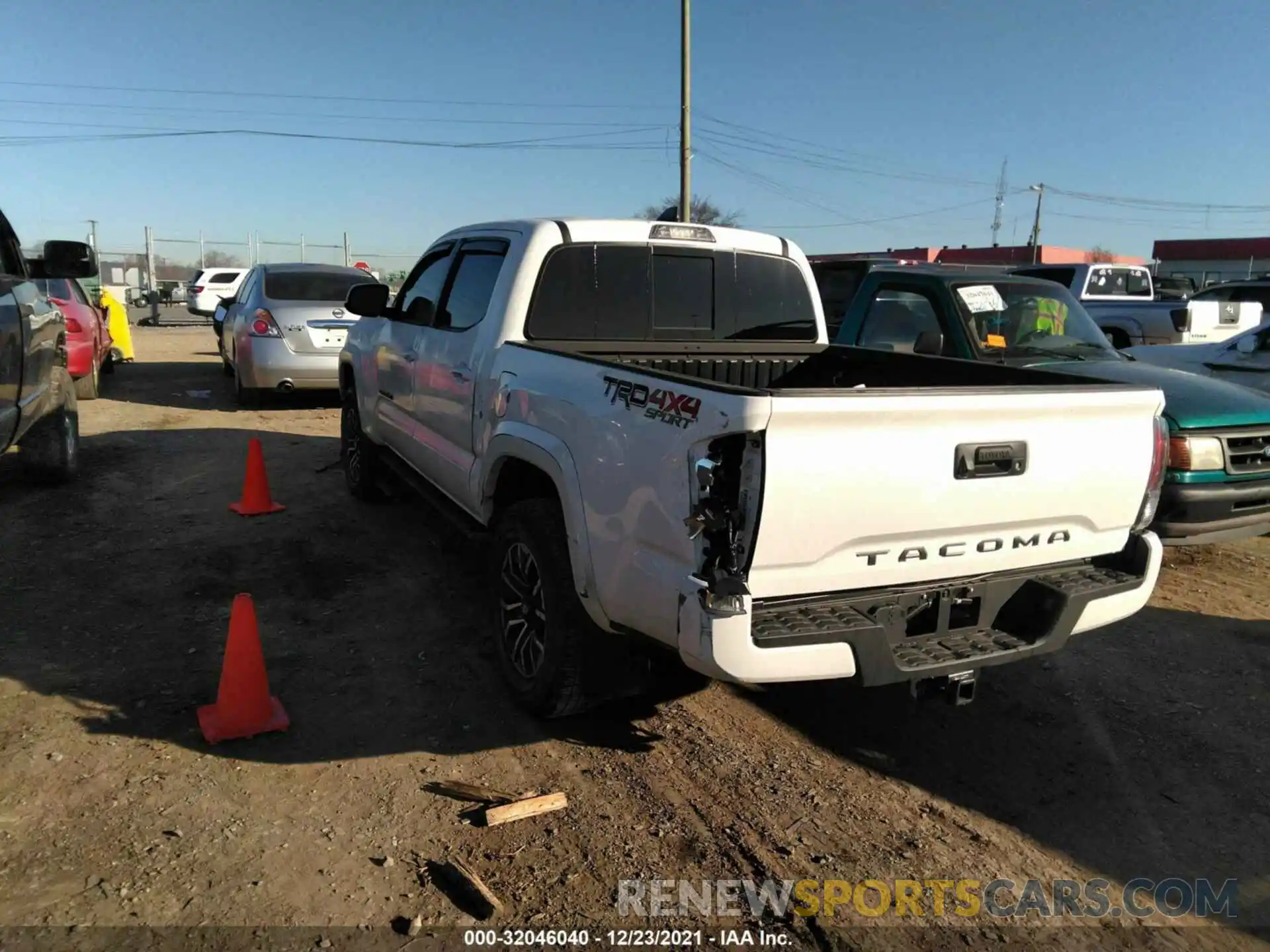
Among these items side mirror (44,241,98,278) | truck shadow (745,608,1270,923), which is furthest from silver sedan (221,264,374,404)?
truck shadow (745,608,1270,923)

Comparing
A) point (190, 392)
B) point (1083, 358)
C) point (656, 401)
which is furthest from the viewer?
point (190, 392)

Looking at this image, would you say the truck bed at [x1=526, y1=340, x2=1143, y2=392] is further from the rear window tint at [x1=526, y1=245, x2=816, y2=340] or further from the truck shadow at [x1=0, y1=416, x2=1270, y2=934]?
the truck shadow at [x1=0, y1=416, x2=1270, y2=934]

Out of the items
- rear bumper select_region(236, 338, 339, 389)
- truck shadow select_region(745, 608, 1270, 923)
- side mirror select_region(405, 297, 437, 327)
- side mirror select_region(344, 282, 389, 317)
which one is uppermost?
side mirror select_region(344, 282, 389, 317)

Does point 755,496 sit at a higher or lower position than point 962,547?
higher

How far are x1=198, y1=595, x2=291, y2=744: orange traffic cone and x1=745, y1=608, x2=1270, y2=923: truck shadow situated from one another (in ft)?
6.93

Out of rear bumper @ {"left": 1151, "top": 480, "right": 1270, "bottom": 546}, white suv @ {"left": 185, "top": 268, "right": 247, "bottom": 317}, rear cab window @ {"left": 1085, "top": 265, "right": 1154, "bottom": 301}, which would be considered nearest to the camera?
rear bumper @ {"left": 1151, "top": 480, "right": 1270, "bottom": 546}

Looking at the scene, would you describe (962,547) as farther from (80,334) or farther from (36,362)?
(80,334)

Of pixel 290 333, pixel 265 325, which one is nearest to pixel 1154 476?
pixel 290 333

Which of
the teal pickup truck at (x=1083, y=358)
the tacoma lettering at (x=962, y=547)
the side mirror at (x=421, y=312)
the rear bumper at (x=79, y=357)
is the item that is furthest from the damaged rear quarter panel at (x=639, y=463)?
the rear bumper at (x=79, y=357)

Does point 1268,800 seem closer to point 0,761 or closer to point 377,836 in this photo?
point 377,836

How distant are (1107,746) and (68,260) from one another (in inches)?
230

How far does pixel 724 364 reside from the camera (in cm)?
471

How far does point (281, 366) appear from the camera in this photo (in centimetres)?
1036

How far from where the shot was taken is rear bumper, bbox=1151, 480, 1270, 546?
17.9 ft
